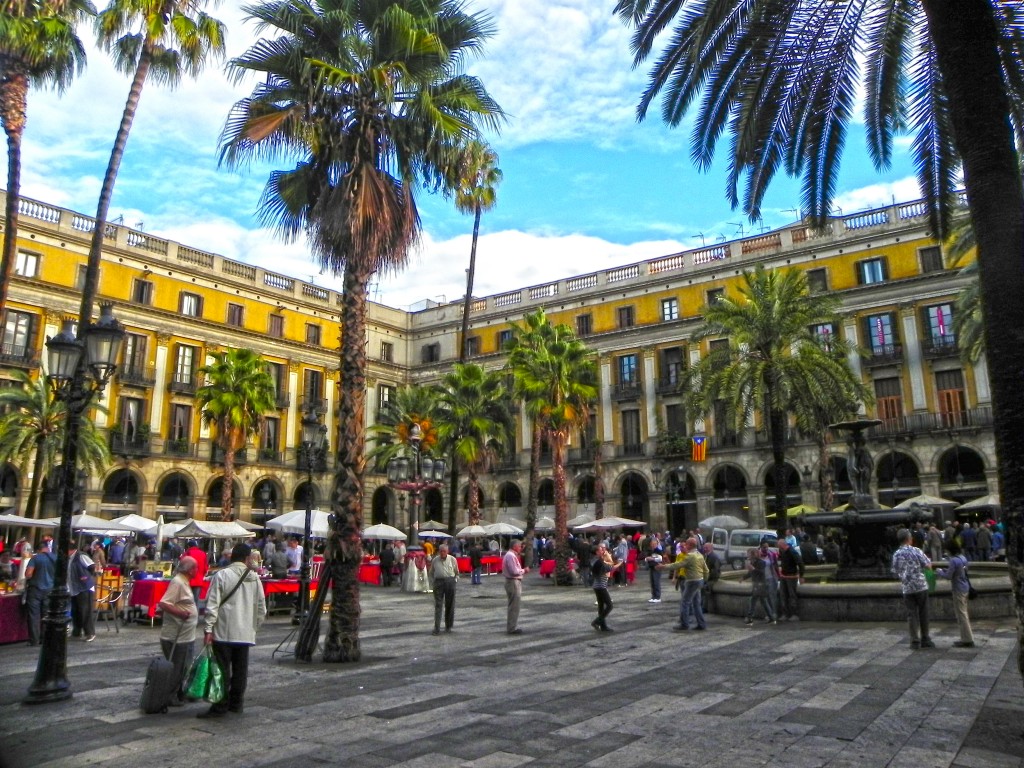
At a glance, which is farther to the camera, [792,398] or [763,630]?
[792,398]

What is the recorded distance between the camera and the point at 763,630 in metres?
12.4

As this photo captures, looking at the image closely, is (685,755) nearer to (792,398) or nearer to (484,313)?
(792,398)

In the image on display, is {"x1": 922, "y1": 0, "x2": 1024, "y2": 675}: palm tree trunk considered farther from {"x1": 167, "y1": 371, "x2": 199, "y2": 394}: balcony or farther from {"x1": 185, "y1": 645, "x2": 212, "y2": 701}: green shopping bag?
{"x1": 167, "y1": 371, "x2": 199, "y2": 394}: balcony

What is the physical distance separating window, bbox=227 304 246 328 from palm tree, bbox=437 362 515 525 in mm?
16024

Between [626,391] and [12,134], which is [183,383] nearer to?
[12,134]

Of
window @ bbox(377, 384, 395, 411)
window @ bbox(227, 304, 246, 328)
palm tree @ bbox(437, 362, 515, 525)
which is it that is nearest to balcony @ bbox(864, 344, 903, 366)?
palm tree @ bbox(437, 362, 515, 525)

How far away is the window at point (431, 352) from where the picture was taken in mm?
51969

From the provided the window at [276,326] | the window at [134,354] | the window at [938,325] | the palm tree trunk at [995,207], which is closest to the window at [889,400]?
the window at [938,325]

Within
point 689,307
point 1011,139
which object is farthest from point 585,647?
point 689,307

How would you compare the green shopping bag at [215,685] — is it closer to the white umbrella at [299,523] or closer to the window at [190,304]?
the white umbrella at [299,523]

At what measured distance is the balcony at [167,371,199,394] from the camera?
39.2 metres

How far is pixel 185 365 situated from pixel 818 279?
3326cm

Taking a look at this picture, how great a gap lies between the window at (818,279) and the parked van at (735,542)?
590 inches

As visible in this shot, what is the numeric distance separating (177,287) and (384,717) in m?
38.0
